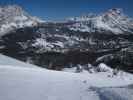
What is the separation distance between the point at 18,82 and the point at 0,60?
3.20 meters

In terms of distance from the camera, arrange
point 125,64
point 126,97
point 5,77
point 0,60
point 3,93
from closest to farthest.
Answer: point 126,97, point 3,93, point 5,77, point 0,60, point 125,64

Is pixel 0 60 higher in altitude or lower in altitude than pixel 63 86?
higher

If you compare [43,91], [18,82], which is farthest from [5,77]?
[43,91]

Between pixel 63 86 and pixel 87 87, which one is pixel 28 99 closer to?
pixel 63 86

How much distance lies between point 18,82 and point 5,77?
52 cm

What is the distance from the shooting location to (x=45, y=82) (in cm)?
536

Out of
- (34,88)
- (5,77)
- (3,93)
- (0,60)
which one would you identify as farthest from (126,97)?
(0,60)

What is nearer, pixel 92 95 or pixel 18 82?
pixel 92 95

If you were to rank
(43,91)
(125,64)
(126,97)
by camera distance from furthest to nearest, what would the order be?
(125,64) → (43,91) → (126,97)

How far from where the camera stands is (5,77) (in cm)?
542

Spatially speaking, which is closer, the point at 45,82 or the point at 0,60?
the point at 45,82

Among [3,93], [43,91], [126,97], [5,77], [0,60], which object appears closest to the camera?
[126,97]

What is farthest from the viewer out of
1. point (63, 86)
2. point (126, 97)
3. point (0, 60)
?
point (0, 60)

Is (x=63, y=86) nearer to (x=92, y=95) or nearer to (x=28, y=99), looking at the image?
(x=92, y=95)
